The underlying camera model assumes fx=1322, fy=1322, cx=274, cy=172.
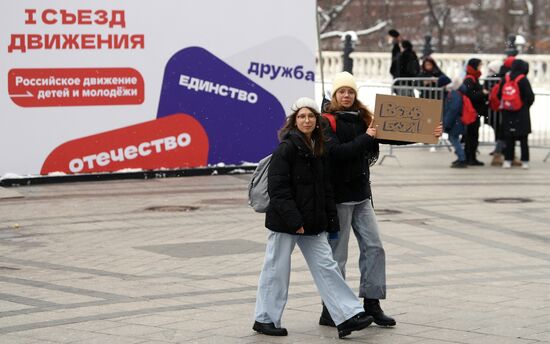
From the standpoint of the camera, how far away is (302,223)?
8.51 meters

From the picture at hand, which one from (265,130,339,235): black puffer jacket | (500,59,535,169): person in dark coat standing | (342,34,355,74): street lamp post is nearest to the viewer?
(265,130,339,235): black puffer jacket

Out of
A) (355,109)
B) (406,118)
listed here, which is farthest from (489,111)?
(355,109)

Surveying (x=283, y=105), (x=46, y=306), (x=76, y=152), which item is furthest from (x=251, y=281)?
(x=283, y=105)

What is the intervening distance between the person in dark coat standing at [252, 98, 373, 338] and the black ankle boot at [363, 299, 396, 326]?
0.28 metres

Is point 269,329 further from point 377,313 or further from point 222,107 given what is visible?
point 222,107

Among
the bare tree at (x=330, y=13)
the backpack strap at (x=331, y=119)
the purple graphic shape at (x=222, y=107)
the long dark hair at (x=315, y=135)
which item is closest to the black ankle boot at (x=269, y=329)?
the long dark hair at (x=315, y=135)

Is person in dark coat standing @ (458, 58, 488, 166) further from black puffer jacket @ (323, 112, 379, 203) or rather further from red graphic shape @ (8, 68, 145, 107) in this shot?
black puffer jacket @ (323, 112, 379, 203)

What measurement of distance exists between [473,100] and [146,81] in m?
5.35

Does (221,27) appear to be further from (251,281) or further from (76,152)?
(251,281)

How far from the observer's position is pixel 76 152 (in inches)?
691

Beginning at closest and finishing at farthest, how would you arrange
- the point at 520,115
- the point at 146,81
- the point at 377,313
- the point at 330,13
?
the point at 377,313
the point at 146,81
the point at 520,115
the point at 330,13

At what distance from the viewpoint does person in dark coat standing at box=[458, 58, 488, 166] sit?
66.6 feet

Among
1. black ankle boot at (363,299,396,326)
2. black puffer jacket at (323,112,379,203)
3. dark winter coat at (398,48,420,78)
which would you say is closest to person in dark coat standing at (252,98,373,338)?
black puffer jacket at (323,112,379,203)

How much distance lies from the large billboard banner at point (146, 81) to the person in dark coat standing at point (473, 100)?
8.77ft
